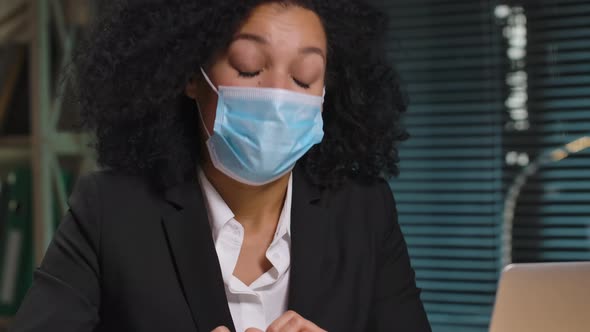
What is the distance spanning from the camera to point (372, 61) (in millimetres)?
1642

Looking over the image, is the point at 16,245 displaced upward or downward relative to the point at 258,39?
downward

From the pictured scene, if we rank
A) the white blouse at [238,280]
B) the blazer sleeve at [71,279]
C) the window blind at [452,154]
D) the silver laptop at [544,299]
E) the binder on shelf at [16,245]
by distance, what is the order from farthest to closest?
the window blind at [452,154] → the binder on shelf at [16,245] → the white blouse at [238,280] → the blazer sleeve at [71,279] → the silver laptop at [544,299]

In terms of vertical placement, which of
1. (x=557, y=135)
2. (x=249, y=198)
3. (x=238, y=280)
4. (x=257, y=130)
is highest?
(x=257, y=130)

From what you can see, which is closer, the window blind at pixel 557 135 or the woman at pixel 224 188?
the woman at pixel 224 188

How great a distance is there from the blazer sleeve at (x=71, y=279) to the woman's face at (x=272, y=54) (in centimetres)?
27

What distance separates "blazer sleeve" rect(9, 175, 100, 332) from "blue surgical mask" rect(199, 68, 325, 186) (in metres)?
0.23

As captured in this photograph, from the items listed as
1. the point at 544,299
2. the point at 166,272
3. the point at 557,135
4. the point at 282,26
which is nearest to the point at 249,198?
the point at 166,272

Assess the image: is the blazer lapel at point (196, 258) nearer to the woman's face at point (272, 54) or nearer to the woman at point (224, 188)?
the woman at point (224, 188)

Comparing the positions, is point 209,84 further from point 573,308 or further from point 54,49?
point 54,49

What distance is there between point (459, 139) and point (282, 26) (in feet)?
6.08

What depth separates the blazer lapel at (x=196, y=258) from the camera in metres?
1.41

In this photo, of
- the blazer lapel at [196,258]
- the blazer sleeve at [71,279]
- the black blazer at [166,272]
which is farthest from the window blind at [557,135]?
the blazer sleeve at [71,279]

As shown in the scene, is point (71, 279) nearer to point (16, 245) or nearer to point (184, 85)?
point (184, 85)

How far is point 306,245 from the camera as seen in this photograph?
1518 millimetres
